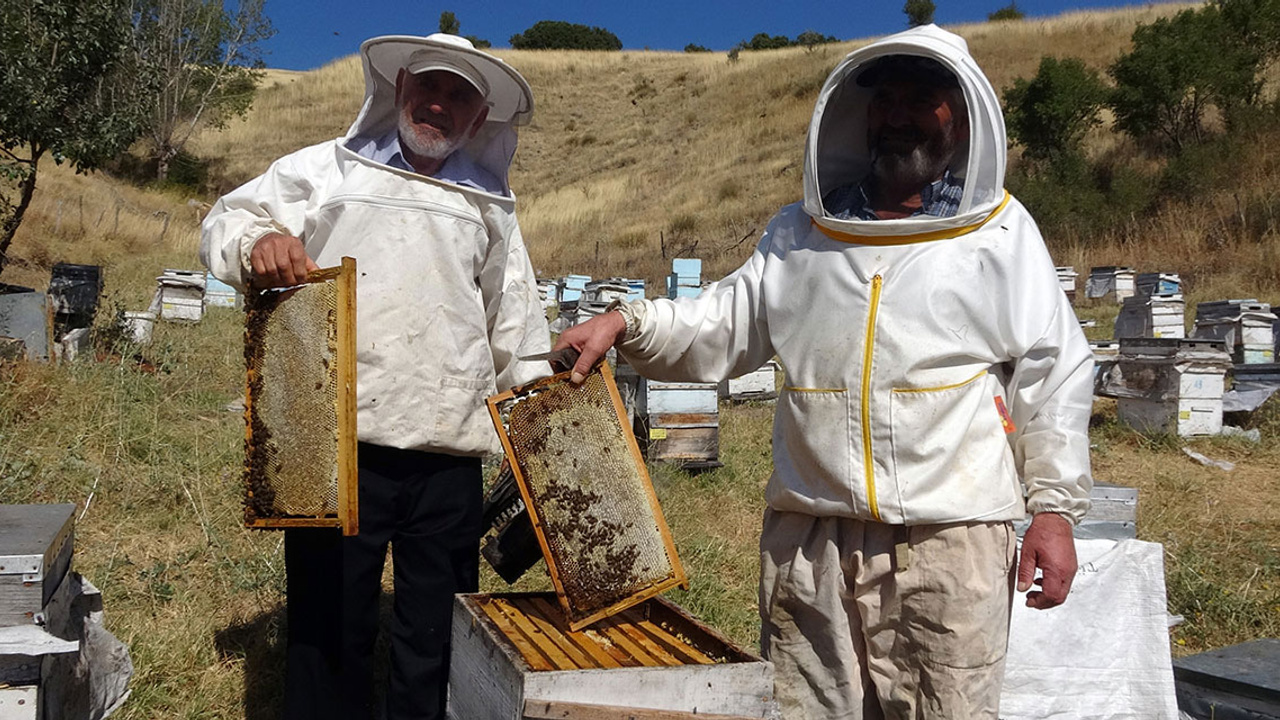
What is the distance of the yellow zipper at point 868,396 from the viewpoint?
6.40 ft

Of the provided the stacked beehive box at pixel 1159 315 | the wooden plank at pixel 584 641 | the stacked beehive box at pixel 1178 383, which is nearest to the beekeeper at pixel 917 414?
the wooden plank at pixel 584 641

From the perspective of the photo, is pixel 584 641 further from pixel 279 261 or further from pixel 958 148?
pixel 958 148

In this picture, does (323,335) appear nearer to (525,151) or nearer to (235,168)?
(235,168)

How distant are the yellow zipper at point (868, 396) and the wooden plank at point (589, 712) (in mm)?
581

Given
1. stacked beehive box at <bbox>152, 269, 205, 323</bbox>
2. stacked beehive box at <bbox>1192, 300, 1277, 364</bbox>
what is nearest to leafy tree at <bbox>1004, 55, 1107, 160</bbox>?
stacked beehive box at <bbox>1192, 300, 1277, 364</bbox>

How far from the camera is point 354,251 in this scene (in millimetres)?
2488

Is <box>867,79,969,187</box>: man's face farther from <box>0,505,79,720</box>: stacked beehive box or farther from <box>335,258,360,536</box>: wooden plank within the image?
<box>0,505,79,720</box>: stacked beehive box

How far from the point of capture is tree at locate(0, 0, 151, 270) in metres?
8.52

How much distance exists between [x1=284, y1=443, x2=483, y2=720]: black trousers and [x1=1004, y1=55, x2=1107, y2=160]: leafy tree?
65.6 feet

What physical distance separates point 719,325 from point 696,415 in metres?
3.72

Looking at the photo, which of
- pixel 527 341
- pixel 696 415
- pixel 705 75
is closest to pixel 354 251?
pixel 527 341

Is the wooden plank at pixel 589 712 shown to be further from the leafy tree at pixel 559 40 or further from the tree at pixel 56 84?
the leafy tree at pixel 559 40

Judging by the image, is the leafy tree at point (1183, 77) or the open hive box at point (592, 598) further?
the leafy tree at point (1183, 77)

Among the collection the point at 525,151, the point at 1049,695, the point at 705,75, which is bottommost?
the point at 1049,695
